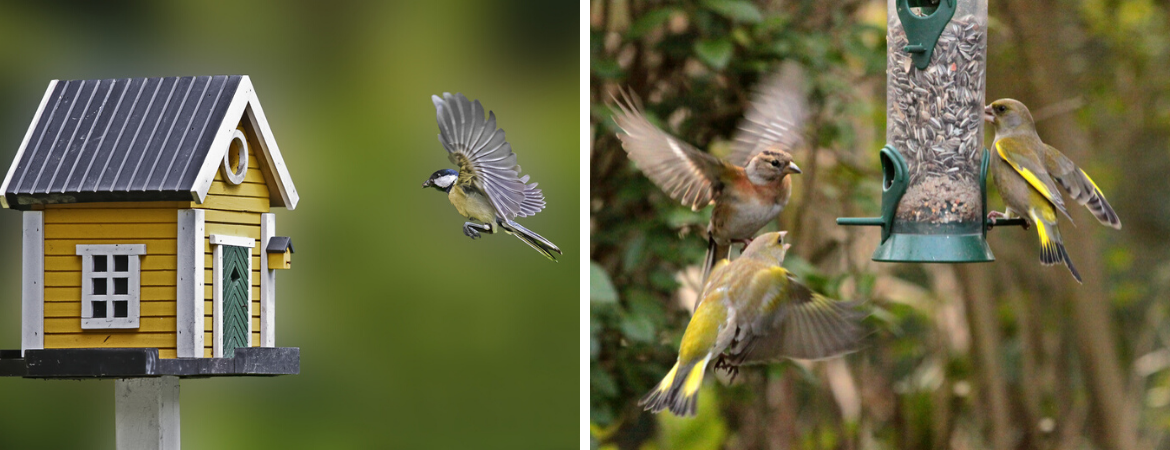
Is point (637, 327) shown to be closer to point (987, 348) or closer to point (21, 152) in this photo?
point (987, 348)

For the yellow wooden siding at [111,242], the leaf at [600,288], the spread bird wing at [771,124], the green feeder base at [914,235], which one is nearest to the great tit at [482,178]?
the yellow wooden siding at [111,242]

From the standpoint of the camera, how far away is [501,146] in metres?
1.43

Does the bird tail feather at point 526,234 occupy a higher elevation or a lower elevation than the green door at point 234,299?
higher

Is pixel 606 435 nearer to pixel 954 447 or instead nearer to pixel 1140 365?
pixel 954 447

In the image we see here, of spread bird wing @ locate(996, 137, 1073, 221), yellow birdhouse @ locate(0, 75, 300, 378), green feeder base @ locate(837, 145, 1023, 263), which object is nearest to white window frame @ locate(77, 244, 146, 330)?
yellow birdhouse @ locate(0, 75, 300, 378)

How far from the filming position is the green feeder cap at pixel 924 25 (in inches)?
72.9

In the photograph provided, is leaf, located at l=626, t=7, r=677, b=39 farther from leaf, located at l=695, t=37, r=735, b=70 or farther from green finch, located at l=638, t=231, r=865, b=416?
green finch, located at l=638, t=231, r=865, b=416

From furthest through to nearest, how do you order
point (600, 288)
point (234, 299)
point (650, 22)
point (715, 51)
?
point (650, 22) → point (715, 51) → point (600, 288) → point (234, 299)

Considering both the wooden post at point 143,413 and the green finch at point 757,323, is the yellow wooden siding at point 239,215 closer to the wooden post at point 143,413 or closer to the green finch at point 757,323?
the wooden post at point 143,413

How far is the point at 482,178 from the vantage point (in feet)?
4.72

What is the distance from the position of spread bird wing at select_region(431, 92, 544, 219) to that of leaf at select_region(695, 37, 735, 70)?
1.07 metres

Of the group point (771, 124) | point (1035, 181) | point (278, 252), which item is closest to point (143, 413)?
point (278, 252)

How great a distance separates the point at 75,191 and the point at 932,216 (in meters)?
1.50

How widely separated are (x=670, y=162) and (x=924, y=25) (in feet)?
1.87
